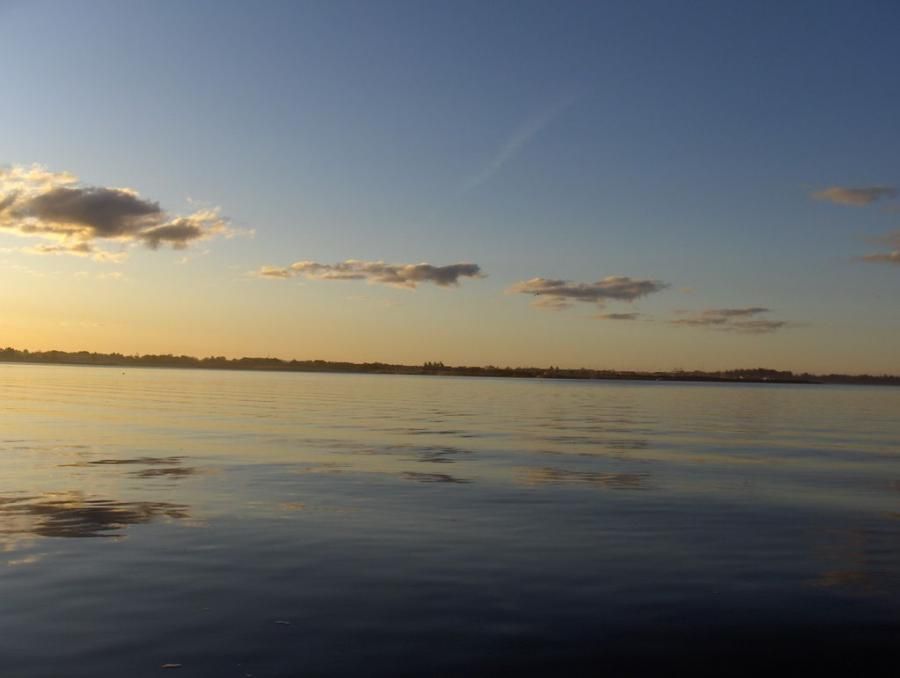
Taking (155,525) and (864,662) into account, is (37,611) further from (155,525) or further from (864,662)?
(864,662)

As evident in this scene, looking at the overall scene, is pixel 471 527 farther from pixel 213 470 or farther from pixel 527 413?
pixel 527 413

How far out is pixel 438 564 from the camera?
14594mm

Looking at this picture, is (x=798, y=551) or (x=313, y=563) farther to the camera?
(x=798, y=551)

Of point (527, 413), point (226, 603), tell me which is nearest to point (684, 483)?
point (226, 603)

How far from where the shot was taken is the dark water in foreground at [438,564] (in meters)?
10.0

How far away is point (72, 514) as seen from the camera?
61.4ft

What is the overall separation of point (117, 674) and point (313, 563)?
554 centimetres

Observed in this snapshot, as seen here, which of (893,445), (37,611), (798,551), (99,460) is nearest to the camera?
(37,611)

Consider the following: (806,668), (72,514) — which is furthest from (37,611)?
(806,668)

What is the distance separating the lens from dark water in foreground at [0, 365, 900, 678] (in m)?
10.0

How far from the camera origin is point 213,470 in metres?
26.8

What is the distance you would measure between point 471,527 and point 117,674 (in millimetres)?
9949

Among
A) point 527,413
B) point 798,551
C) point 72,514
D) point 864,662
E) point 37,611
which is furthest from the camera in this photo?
point 527,413

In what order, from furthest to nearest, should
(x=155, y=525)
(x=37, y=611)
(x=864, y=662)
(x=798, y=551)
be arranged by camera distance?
(x=155, y=525) < (x=798, y=551) < (x=37, y=611) < (x=864, y=662)
